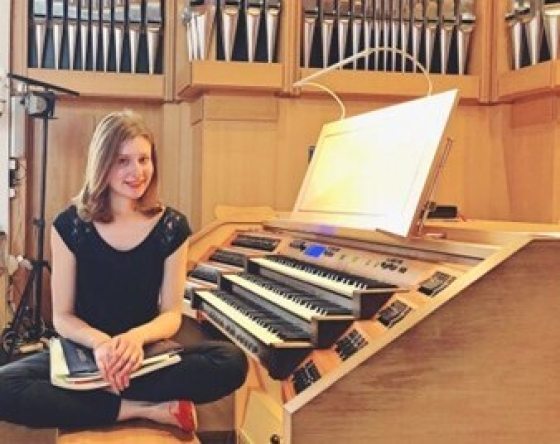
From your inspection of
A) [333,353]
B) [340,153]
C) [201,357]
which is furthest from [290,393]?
[340,153]

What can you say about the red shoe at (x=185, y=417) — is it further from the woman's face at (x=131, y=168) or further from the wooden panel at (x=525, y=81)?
the wooden panel at (x=525, y=81)

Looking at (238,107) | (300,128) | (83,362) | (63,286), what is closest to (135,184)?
(63,286)

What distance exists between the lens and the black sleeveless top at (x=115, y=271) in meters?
2.75

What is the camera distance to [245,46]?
5207mm

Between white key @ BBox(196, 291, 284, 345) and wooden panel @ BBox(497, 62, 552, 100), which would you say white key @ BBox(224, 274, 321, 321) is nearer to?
white key @ BBox(196, 291, 284, 345)

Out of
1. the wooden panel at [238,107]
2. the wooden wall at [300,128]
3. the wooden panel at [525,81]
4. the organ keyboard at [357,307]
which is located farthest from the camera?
the wooden panel at [238,107]

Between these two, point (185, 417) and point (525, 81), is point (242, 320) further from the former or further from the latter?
point (525, 81)

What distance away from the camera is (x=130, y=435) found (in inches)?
94.7

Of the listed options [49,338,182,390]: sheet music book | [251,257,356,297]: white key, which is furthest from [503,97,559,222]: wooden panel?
[49,338,182,390]: sheet music book

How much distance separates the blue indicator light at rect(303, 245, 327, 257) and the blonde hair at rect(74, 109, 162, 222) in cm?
80

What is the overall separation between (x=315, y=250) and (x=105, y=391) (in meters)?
1.17

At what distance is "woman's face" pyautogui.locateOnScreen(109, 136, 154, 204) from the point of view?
2705 millimetres

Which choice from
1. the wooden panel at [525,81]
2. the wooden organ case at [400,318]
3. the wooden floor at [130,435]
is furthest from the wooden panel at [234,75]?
the wooden floor at [130,435]

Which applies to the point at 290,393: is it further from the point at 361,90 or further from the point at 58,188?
the point at 58,188
